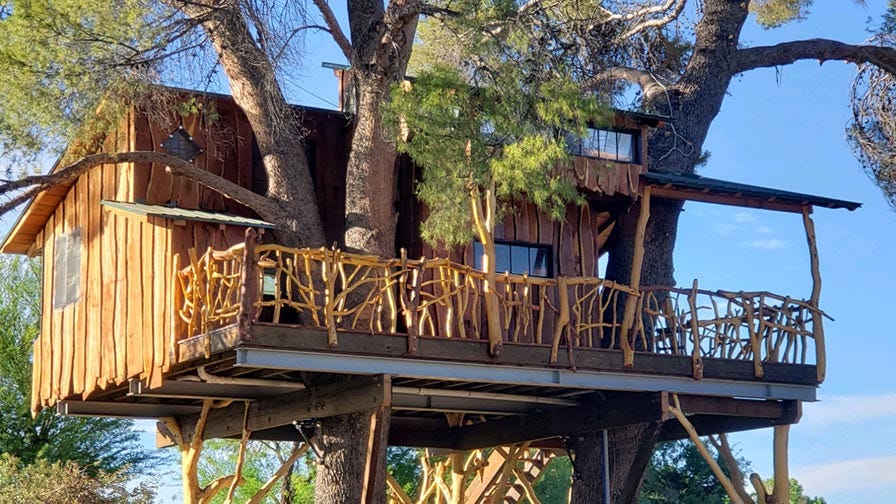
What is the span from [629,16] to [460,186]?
7.03 m

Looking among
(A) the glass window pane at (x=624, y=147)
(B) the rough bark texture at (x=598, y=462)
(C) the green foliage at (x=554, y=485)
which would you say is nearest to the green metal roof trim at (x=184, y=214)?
(A) the glass window pane at (x=624, y=147)

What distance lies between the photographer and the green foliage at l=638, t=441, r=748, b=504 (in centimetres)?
2956

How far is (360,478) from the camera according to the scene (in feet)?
50.4

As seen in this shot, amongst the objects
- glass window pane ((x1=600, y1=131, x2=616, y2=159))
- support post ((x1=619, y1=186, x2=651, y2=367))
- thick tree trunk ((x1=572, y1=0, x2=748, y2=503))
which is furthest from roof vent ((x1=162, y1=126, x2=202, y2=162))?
thick tree trunk ((x1=572, y1=0, x2=748, y2=503))

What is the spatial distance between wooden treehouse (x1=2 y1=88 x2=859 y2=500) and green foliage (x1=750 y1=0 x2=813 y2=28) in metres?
7.92

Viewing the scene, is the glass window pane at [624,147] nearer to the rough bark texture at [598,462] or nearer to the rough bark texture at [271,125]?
the rough bark texture at [598,462]

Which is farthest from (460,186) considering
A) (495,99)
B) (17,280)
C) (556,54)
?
(17,280)

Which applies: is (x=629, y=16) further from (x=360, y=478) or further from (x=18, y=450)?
(x=18, y=450)

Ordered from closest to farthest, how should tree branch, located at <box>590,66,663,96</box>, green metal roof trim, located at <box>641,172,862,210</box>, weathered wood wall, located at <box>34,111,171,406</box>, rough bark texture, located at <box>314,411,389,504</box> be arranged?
rough bark texture, located at <box>314,411,389,504</box> → weathered wood wall, located at <box>34,111,171,406</box> → green metal roof trim, located at <box>641,172,862,210</box> → tree branch, located at <box>590,66,663,96</box>

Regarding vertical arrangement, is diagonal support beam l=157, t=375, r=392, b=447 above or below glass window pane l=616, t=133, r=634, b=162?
below

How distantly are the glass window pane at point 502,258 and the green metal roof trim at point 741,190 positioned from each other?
204cm

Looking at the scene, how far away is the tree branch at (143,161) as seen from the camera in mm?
14734

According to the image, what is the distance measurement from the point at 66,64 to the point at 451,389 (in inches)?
232

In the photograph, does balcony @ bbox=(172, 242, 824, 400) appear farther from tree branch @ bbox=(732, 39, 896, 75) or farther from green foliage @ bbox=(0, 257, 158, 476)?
green foliage @ bbox=(0, 257, 158, 476)
